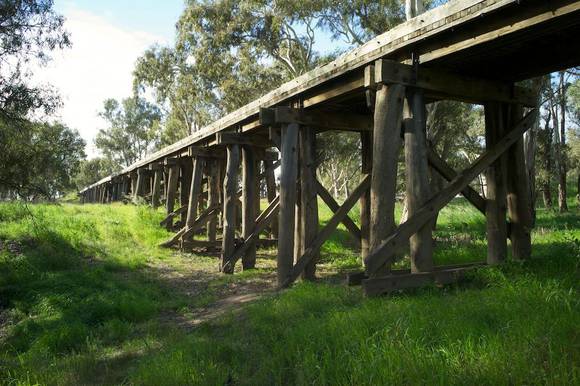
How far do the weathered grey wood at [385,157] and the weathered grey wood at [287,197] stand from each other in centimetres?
210

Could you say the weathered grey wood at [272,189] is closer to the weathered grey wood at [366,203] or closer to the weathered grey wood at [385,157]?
the weathered grey wood at [366,203]

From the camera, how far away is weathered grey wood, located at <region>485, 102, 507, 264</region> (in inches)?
207

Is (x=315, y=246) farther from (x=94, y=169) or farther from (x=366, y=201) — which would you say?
(x=94, y=169)

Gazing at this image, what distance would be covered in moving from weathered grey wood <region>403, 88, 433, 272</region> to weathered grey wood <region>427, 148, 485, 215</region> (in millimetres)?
306

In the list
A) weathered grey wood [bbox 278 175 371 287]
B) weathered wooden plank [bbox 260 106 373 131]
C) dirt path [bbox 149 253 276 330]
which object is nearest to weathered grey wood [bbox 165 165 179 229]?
dirt path [bbox 149 253 276 330]

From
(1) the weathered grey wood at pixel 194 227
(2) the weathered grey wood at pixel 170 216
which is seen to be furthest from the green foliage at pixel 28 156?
(2) the weathered grey wood at pixel 170 216

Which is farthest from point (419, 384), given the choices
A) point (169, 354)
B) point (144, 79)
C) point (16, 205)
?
point (144, 79)

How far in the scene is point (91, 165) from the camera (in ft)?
177

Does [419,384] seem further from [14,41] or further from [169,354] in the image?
[14,41]

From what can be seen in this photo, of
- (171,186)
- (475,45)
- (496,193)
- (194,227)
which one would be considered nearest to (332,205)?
(496,193)

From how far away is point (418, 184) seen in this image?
15.3 feet

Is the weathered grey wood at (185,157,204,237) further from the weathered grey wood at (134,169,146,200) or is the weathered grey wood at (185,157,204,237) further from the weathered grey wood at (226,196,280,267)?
Result: the weathered grey wood at (134,169,146,200)

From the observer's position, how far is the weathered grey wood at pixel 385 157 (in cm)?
465

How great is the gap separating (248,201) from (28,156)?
4115mm
